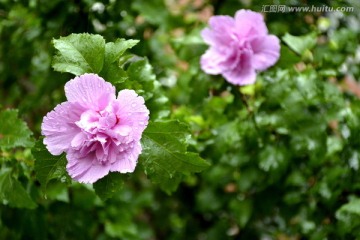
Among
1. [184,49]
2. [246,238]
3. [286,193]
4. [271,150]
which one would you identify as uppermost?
[184,49]

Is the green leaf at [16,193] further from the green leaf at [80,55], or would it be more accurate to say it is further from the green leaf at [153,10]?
the green leaf at [153,10]

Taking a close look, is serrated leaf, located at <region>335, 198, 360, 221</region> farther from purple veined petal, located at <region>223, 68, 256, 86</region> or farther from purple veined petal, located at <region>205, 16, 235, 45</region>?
purple veined petal, located at <region>205, 16, 235, 45</region>

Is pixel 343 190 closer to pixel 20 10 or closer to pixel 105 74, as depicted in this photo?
pixel 105 74

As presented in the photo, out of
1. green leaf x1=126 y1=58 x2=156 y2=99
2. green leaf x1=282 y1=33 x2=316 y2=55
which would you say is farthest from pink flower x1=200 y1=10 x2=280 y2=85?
green leaf x1=126 y1=58 x2=156 y2=99

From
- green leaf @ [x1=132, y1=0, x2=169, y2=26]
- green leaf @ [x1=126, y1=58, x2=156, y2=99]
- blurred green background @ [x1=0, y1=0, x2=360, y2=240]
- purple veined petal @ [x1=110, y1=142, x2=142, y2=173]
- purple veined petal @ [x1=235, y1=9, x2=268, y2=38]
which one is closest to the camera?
purple veined petal @ [x1=110, y1=142, x2=142, y2=173]

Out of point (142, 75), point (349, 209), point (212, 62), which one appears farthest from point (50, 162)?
point (349, 209)

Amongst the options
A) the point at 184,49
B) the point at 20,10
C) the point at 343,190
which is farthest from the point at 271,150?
the point at 20,10
